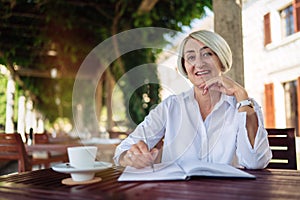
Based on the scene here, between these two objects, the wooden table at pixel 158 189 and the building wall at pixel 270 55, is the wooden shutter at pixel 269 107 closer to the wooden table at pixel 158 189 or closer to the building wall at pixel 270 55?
the building wall at pixel 270 55

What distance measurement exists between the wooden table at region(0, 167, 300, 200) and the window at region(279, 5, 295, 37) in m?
4.20

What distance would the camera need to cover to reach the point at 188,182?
0.82m

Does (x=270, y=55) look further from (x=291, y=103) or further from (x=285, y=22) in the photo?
(x=291, y=103)

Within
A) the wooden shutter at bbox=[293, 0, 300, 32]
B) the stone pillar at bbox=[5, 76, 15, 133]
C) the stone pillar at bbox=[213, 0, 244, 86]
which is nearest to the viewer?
the stone pillar at bbox=[213, 0, 244, 86]

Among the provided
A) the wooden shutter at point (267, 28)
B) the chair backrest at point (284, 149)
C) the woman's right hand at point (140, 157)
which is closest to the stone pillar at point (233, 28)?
the chair backrest at point (284, 149)

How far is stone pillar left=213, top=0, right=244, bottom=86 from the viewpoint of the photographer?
2248 millimetres

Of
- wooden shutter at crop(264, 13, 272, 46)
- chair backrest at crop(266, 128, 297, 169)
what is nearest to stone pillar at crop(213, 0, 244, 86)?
chair backrest at crop(266, 128, 297, 169)

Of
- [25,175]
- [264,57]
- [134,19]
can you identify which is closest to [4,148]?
[25,175]

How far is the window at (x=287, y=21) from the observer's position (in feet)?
15.0

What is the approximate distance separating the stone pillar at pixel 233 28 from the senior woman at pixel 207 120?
974 millimetres

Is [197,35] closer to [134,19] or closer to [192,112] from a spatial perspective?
[192,112]

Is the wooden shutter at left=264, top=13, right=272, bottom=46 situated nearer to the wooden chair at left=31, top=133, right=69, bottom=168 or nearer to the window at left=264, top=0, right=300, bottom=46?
the window at left=264, top=0, right=300, bottom=46

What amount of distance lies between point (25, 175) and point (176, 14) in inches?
173

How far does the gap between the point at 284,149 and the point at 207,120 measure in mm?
452
